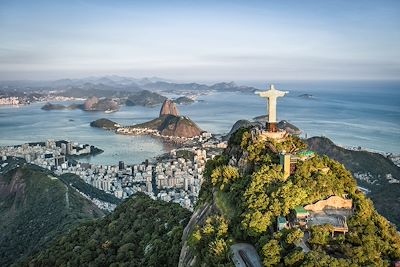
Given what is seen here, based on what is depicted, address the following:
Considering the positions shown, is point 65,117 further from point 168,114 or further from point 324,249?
point 324,249

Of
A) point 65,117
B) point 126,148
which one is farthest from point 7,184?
point 65,117

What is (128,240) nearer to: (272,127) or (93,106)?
(272,127)

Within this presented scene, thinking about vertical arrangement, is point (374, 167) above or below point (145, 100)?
below

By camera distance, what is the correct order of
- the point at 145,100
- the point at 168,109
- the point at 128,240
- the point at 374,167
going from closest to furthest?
the point at 128,240 → the point at 374,167 → the point at 168,109 → the point at 145,100

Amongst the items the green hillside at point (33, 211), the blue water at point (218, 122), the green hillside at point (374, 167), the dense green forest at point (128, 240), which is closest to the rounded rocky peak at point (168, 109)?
the blue water at point (218, 122)

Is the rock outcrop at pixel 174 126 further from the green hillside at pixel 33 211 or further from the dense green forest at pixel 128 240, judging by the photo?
the dense green forest at pixel 128 240


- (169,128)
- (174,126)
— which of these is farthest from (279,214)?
(169,128)
